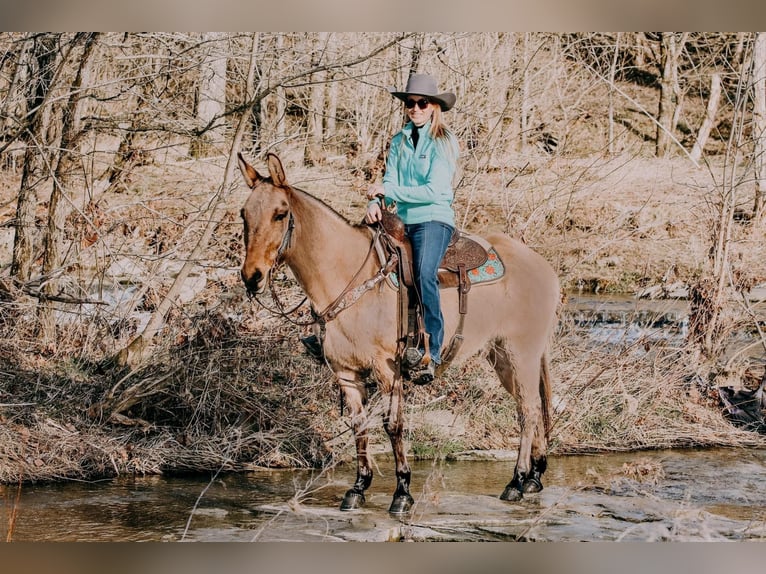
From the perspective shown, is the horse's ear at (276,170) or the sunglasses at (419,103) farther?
the sunglasses at (419,103)

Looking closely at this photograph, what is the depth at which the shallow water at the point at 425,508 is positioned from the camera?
5527 mm

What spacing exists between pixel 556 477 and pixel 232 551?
2.13 m

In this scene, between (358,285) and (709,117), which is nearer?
(358,285)

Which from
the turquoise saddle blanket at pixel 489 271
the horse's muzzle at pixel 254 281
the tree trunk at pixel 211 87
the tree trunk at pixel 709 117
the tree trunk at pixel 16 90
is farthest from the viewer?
the tree trunk at pixel 709 117

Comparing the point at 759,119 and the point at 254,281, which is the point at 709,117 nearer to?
the point at 759,119

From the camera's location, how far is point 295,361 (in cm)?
728

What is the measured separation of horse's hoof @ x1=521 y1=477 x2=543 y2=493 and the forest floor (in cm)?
90

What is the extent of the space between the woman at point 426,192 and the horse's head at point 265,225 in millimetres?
486

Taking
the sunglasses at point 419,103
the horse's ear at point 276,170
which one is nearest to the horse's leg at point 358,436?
the horse's ear at point 276,170

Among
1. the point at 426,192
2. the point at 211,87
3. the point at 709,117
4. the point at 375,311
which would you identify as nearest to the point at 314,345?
the point at 375,311

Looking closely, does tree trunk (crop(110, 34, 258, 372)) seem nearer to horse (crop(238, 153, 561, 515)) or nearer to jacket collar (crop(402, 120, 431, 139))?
horse (crop(238, 153, 561, 515))

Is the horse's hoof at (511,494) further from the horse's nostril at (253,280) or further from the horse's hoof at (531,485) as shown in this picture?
the horse's nostril at (253,280)

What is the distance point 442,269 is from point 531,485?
1.44 metres

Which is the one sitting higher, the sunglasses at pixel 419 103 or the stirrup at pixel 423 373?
the sunglasses at pixel 419 103
